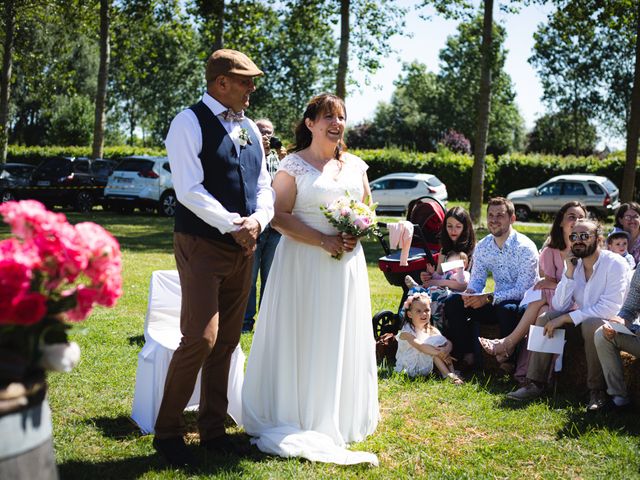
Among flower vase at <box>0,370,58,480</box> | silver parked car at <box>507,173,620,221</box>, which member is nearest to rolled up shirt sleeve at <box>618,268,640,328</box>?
flower vase at <box>0,370,58,480</box>

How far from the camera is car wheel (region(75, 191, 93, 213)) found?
936 inches

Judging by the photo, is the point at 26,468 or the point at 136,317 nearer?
the point at 26,468

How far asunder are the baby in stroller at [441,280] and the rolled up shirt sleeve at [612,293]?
1.49m

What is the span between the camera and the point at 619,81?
2071 inches

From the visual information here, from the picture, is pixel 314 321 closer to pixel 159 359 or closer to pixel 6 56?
pixel 159 359

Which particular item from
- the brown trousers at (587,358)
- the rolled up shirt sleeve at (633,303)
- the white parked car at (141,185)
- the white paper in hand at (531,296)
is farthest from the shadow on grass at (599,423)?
the white parked car at (141,185)

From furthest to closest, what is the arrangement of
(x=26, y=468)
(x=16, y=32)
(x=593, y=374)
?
(x=16, y=32)
(x=593, y=374)
(x=26, y=468)

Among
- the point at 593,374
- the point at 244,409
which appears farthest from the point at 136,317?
the point at 593,374

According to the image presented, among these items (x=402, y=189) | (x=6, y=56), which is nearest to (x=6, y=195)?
(x=6, y=56)

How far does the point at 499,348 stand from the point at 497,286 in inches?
28.1

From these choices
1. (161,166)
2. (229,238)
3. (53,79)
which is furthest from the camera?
(53,79)

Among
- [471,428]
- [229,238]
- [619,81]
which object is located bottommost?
[471,428]

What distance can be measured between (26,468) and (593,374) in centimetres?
434

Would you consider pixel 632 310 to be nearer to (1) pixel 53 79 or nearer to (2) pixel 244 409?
(2) pixel 244 409
